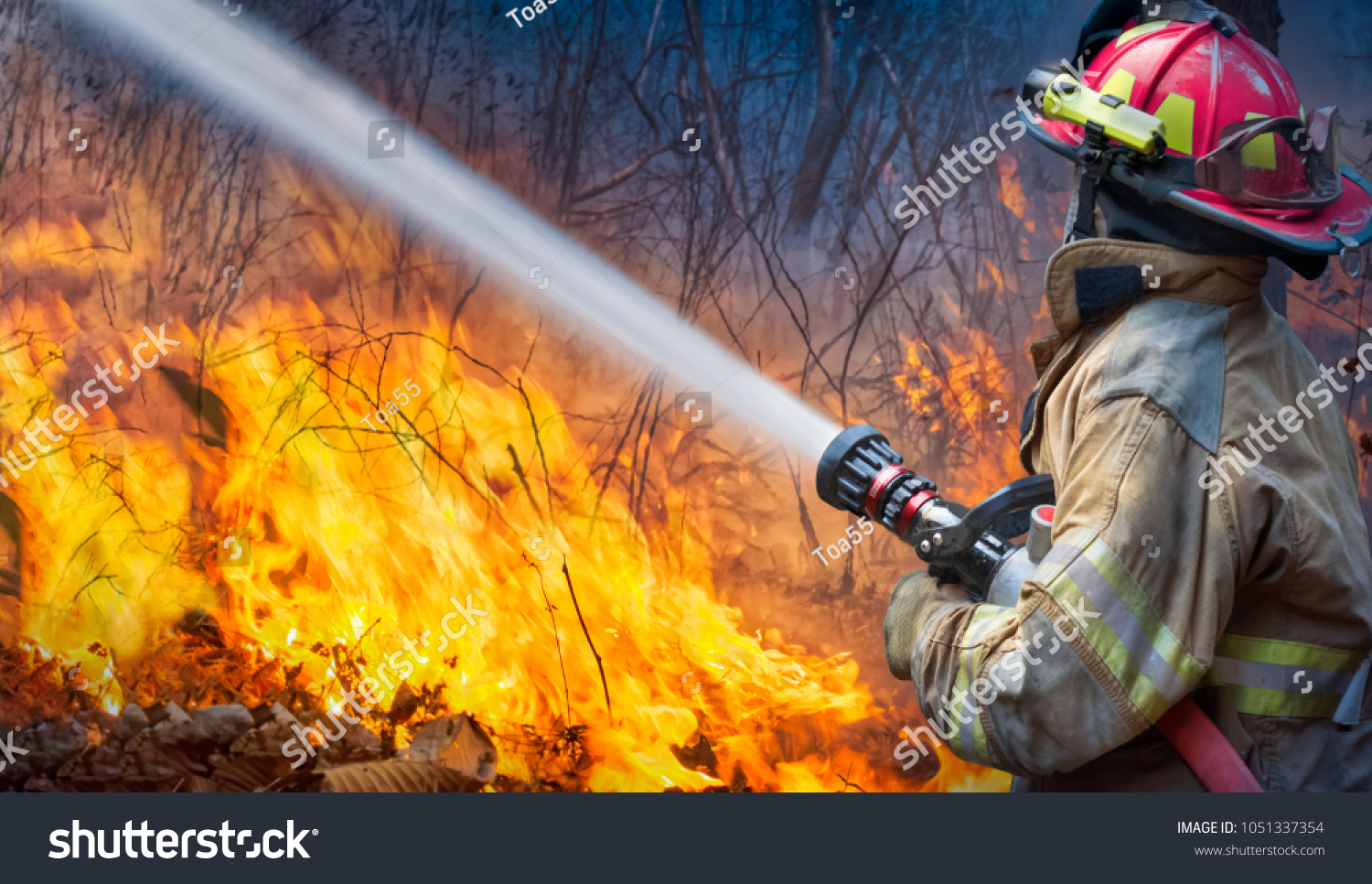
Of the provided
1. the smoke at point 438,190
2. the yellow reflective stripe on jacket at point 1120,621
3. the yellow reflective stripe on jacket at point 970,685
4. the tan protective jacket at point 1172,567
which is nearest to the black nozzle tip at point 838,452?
the tan protective jacket at point 1172,567

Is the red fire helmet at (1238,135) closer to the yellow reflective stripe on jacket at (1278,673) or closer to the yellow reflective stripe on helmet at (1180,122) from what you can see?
Result: the yellow reflective stripe on helmet at (1180,122)

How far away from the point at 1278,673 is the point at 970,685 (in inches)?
21.5

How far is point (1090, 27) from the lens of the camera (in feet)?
7.75

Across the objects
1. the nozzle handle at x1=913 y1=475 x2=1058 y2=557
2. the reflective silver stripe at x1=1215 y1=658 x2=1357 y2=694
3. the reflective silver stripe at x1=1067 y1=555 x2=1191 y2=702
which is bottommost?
the reflective silver stripe at x1=1215 y1=658 x2=1357 y2=694

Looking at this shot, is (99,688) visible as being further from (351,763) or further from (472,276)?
(472,276)

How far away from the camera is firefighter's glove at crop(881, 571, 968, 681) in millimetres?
2025

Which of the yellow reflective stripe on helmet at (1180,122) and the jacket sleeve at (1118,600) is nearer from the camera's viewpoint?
the jacket sleeve at (1118,600)

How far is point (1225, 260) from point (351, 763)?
394 cm

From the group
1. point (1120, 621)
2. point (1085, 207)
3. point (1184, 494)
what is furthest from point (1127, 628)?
point (1085, 207)

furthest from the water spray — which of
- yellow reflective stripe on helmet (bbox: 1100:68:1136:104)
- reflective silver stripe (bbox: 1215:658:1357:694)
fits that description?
yellow reflective stripe on helmet (bbox: 1100:68:1136:104)

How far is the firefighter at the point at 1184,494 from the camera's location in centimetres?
170

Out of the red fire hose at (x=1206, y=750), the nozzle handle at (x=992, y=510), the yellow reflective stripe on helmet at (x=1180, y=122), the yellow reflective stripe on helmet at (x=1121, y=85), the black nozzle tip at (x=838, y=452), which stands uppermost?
the yellow reflective stripe on helmet at (x=1121, y=85)

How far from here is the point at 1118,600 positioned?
1.67 metres

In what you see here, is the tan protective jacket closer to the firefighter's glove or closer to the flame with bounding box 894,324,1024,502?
the firefighter's glove
